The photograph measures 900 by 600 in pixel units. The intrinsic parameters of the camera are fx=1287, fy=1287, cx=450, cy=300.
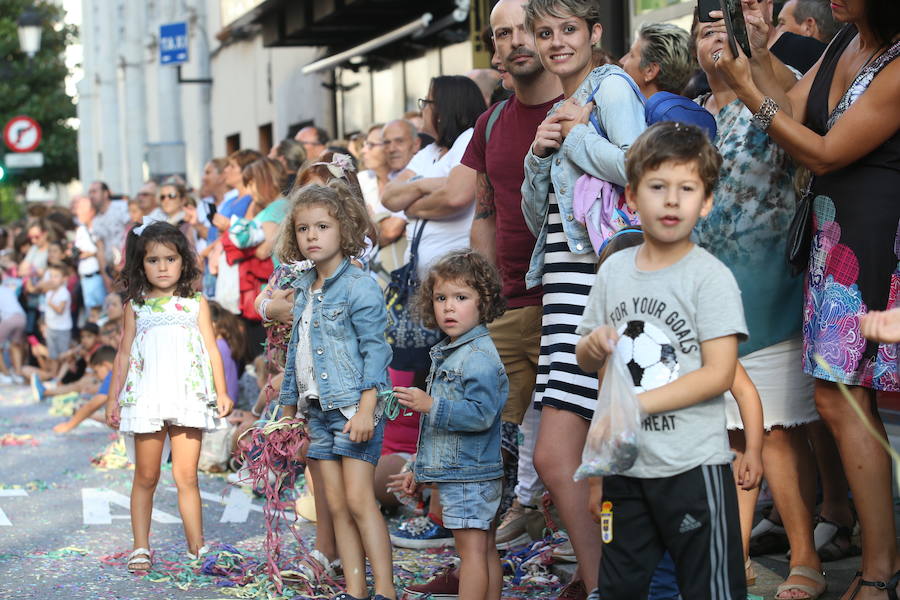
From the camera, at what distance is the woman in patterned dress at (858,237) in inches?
159

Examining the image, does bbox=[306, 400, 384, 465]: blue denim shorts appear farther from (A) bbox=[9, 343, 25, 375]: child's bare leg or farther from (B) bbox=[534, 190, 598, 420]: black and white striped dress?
(A) bbox=[9, 343, 25, 375]: child's bare leg

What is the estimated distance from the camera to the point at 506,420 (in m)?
5.05

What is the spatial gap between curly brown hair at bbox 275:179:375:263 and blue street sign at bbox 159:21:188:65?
56.6ft

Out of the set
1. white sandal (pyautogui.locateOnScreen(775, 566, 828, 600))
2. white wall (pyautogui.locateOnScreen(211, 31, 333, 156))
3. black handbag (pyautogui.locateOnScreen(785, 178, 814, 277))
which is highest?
white wall (pyautogui.locateOnScreen(211, 31, 333, 156))

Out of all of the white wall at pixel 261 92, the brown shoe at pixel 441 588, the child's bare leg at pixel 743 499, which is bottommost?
the brown shoe at pixel 441 588

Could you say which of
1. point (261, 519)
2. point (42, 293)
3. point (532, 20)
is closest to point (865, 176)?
point (532, 20)

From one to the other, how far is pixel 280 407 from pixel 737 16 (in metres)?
2.56

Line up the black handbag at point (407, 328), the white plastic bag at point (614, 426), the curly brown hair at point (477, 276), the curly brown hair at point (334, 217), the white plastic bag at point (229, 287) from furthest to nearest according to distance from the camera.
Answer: the white plastic bag at point (229, 287), the black handbag at point (407, 328), the curly brown hair at point (334, 217), the curly brown hair at point (477, 276), the white plastic bag at point (614, 426)

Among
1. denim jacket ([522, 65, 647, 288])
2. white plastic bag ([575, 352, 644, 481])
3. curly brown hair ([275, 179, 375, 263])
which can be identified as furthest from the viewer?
curly brown hair ([275, 179, 375, 263])

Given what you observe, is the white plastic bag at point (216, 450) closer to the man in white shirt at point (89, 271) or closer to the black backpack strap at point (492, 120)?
the black backpack strap at point (492, 120)

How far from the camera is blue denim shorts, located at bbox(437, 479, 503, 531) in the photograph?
4.43 metres

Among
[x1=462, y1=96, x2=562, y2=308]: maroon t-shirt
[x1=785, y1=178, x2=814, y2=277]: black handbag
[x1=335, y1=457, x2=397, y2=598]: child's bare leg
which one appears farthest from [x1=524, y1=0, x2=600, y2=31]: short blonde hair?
[x1=335, y1=457, x2=397, y2=598]: child's bare leg

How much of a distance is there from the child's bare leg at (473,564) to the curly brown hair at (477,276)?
29.8 inches

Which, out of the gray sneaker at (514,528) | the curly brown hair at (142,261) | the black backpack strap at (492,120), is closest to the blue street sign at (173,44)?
the curly brown hair at (142,261)
